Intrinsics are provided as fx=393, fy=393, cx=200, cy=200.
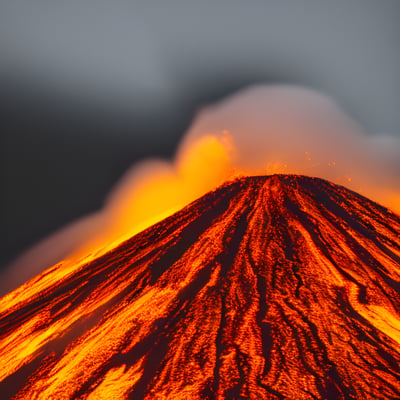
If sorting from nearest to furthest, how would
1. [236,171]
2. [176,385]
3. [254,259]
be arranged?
[176,385] < [254,259] < [236,171]

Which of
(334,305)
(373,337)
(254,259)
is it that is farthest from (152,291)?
(373,337)

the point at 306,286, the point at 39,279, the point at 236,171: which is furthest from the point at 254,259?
the point at 39,279

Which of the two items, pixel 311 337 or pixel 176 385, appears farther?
pixel 311 337

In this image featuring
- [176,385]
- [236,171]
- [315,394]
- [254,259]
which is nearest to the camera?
[315,394]

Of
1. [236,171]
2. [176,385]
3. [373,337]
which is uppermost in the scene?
[236,171]

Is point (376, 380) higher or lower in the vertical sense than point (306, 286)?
lower

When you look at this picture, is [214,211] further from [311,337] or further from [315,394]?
[315,394]
